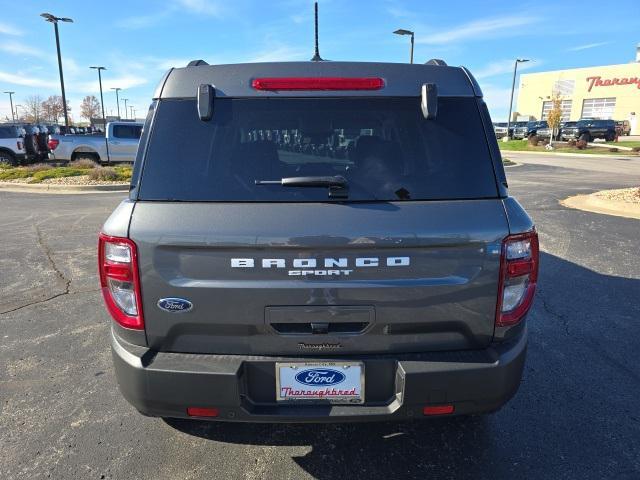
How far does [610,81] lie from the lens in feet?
200

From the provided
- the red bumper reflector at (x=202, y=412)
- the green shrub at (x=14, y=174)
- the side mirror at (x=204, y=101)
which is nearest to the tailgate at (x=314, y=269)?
the red bumper reflector at (x=202, y=412)

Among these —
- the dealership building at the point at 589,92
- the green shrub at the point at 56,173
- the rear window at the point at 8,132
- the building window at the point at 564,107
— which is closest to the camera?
the green shrub at the point at 56,173

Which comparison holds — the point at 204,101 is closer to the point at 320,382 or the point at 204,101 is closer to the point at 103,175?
the point at 320,382

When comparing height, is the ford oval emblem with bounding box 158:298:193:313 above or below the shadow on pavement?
above

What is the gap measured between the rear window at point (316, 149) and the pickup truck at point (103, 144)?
1678 cm

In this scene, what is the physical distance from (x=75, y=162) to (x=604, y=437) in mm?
18581

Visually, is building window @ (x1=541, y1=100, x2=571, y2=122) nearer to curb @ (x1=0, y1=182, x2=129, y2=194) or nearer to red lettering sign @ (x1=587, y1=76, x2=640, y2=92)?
red lettering sign @ (x1=587, y1=76, x2=640, y2=92)

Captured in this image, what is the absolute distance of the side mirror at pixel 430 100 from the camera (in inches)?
84.5

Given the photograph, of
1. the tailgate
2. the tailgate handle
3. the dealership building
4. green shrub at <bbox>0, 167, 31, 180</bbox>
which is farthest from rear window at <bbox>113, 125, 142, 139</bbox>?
the dealership building

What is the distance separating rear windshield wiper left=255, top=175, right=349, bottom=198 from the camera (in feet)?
6.70

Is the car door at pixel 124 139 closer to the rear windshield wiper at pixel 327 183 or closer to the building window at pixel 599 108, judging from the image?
the rear windshield wiper at pixel 327 183

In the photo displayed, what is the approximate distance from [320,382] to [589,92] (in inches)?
2946

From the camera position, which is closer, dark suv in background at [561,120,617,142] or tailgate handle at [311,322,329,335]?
tailgate handle at [311,322,329,335]

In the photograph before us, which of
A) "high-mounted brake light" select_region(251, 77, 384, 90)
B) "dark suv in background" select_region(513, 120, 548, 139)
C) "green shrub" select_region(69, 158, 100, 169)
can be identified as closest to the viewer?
"high-mounted brake light" select_region(251, 77, 384, 90)
